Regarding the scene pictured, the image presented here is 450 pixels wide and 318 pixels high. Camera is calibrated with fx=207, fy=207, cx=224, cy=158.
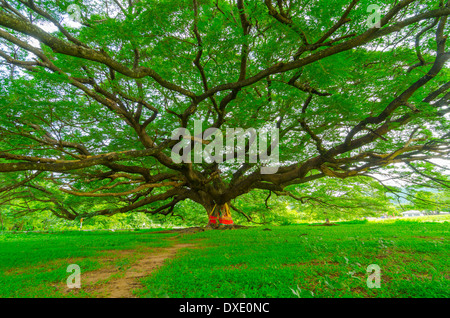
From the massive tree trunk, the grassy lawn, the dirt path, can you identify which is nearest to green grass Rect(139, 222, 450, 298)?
the grassy lawn

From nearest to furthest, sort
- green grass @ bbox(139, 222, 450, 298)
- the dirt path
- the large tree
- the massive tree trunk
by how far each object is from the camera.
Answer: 1. green grass @ bbox(139, 222, 450, 298)
2. the dirt path
3. the large tree
4. the massive tree trunk

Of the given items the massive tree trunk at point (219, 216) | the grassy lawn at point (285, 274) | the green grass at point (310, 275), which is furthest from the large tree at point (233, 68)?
the massive tree trunk at point (219, 216)

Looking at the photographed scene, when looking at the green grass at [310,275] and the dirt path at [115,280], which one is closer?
the green grass at [310,275]

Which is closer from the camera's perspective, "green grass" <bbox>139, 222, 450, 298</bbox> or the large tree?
"green grass" <bbox>139, 222, 450, 298</bbox>

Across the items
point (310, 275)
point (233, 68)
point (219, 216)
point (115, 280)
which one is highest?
point (233, 68)

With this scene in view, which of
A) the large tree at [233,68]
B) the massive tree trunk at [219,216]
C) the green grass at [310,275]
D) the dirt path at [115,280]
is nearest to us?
→ the green grass at [310,275]

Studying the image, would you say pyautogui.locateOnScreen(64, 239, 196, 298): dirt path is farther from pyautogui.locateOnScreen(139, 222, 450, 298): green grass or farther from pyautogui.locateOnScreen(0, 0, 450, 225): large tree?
pyautogui.locateOnScreen(0, 0, 450, 225): large tree

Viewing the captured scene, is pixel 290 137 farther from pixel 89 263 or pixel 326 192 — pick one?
pixel 89 263

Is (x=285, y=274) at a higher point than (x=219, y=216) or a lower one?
higher

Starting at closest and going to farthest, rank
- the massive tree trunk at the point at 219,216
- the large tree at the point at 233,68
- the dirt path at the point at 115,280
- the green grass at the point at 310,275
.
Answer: the green grass at the point at 310,275, the dirt path at the point at 115,280, the large tree at the point at 233,68, the massive tree trunk at the point at 219,216

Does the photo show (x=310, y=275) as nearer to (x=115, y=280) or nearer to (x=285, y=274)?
(x=285, y=274)

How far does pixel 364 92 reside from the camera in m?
5.21

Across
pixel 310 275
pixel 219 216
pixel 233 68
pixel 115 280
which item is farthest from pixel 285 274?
pixel 219 216

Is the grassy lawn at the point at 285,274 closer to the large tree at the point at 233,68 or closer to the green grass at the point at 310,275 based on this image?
the green grass at the point at 310,275
